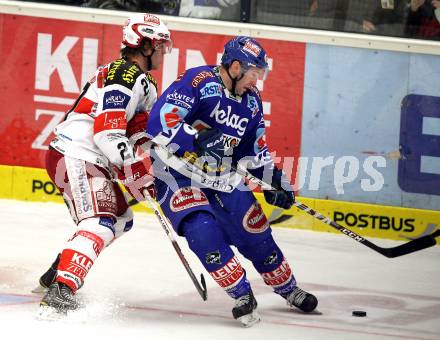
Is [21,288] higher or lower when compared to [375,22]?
lower

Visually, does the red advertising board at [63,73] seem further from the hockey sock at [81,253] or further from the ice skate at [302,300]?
the hockey sock at [81,253]

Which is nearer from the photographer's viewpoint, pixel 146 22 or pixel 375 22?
pixel 146 22

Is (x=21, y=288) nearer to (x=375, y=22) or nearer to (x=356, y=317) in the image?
(x=356, y=317)

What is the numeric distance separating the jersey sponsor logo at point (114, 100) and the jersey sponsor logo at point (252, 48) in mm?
613

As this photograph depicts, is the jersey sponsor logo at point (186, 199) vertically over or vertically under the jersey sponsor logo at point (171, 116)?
under

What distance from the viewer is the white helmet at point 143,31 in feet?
16.2

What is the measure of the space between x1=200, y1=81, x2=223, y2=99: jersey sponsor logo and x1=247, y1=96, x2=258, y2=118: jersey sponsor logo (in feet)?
0.62

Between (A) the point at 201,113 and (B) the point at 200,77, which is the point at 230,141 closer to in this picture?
(A) the point at 201,113

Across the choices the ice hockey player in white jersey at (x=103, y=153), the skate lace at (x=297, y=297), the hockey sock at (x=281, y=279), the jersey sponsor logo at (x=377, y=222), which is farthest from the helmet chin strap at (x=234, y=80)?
→ the jersey sponsor logo at (x=377, y=222)

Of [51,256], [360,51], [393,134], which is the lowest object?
[51,256]

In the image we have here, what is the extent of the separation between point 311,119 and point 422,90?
75cm

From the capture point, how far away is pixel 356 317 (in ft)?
17.3

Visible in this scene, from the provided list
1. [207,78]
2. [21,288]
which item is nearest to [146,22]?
[207,78]

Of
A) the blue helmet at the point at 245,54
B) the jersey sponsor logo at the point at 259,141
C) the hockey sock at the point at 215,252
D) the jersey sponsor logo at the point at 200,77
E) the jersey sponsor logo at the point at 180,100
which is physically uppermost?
the blue helmet at the point at 245,54
